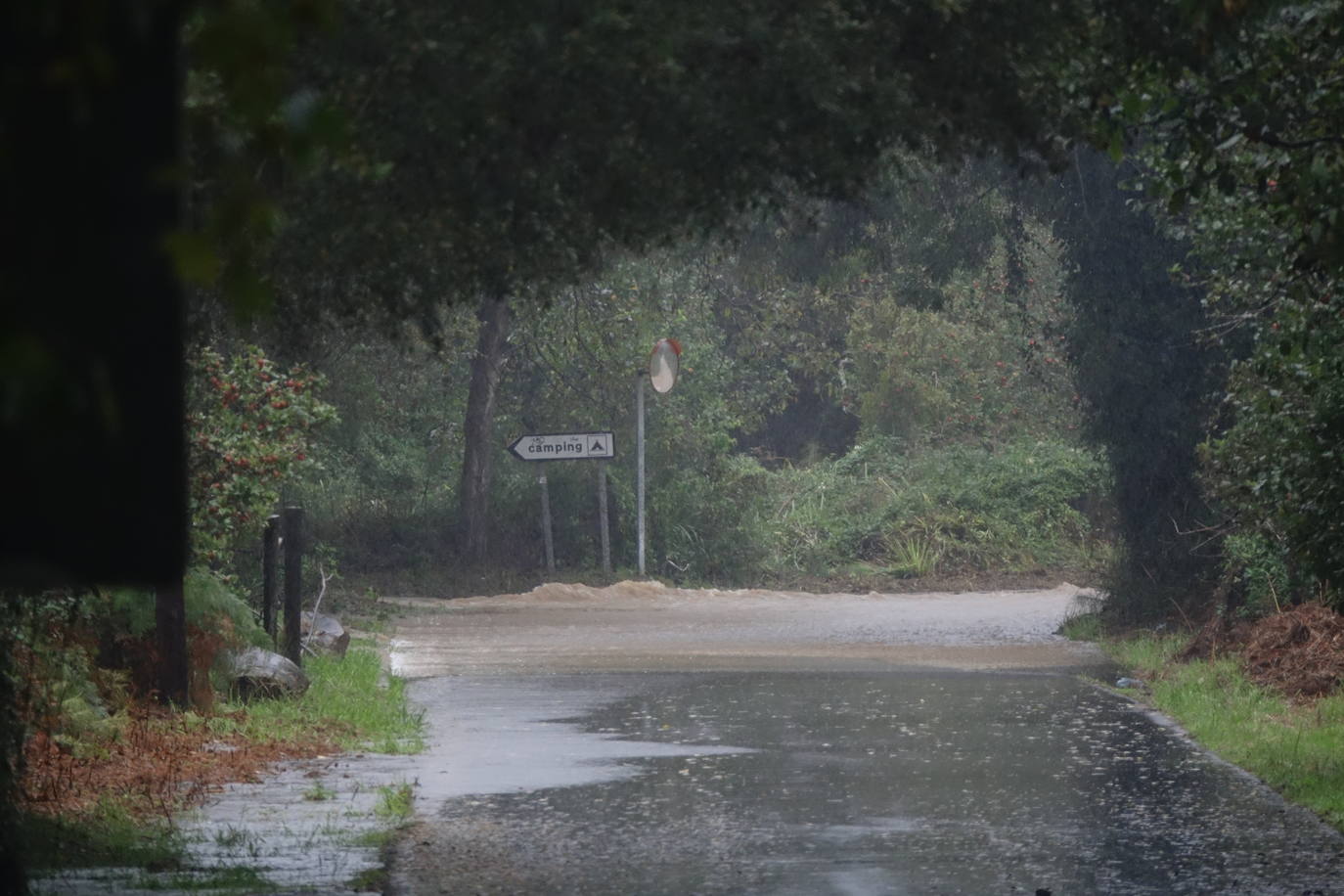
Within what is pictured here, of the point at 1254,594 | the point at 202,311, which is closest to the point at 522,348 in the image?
the point at 1254,594

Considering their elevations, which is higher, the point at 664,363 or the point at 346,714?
the point at 664,363

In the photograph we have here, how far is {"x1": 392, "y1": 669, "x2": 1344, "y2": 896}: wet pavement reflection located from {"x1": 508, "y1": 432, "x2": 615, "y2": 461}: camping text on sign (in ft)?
41.1

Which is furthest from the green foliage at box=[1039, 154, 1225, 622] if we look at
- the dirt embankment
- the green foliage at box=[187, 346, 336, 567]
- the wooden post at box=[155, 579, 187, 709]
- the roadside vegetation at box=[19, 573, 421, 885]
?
the wooden post at box=[155, 579, 187, 709]

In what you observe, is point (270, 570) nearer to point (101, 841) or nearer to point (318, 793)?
point (318, 793)

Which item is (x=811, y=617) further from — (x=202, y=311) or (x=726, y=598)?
(x=202, y=311)

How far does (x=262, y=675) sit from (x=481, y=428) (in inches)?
657

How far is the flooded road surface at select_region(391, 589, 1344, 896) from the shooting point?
8.31m

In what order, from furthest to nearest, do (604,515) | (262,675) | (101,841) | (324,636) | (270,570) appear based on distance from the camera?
(604,515) < (324,636) < (270,570) < (262,675) < (101,841)

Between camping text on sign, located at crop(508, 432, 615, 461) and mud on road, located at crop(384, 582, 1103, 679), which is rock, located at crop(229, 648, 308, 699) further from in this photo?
camping text on sign, located at crop(508, 432, 615, 461)

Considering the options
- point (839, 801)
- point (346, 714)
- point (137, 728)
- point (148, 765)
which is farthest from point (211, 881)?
point (346, 714)

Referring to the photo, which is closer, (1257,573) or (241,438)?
(241,438)

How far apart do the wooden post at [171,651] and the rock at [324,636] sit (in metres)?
4.37

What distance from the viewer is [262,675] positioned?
13.7 metres

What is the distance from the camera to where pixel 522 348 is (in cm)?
3169
